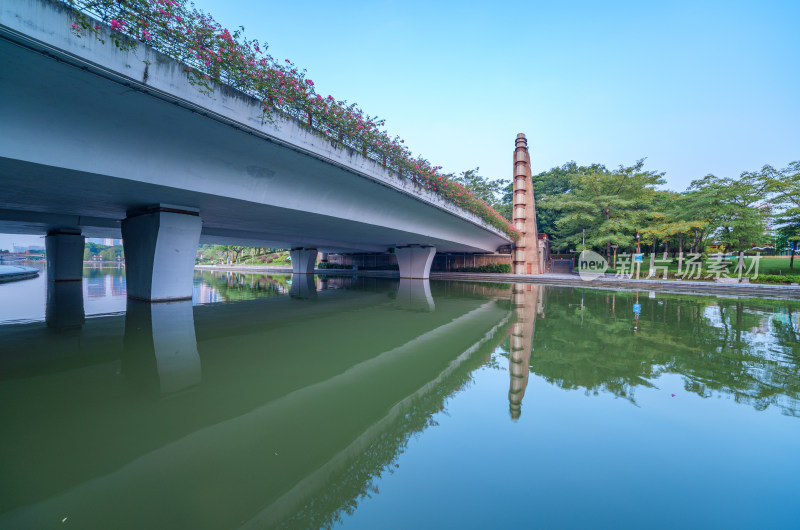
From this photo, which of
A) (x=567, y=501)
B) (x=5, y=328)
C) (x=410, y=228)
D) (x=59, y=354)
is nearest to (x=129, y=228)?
(x=5, y=328)

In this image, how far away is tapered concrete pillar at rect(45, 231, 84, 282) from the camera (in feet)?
60.3

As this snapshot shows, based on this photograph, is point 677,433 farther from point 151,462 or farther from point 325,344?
point 325,344

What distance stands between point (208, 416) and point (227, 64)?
7.68 meters

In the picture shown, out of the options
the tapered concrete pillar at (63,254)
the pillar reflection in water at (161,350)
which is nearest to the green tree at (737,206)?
the pillar reflection in water at (161,350)

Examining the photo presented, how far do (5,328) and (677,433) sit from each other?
40.4 ft

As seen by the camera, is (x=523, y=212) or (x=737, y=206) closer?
(x=737, y=206)

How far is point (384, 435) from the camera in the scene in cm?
303

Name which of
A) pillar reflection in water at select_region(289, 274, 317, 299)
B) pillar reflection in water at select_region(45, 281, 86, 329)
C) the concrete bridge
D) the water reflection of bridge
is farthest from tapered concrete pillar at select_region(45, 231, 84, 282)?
the water reflection of bridge

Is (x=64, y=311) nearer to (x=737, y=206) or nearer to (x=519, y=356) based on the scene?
(x=519, y=356)

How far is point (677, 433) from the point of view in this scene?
316cm

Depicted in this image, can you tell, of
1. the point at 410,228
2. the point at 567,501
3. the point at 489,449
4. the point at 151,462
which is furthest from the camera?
the point at 410,228

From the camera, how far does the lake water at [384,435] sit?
211cm

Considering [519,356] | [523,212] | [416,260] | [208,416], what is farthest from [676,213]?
[208,416]

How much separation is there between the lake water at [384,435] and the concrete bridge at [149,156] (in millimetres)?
3924
